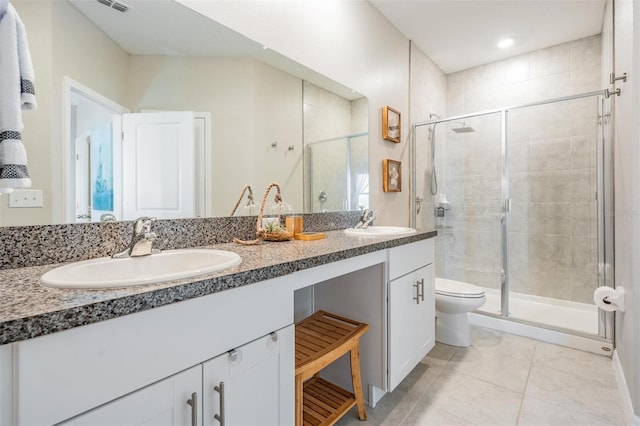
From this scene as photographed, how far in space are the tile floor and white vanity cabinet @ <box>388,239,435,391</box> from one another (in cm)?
17

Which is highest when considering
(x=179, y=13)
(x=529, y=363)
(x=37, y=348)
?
(x=179, y=13)

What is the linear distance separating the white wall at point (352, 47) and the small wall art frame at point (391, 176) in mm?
45

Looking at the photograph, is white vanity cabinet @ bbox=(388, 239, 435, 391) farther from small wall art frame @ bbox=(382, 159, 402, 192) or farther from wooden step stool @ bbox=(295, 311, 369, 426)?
small wall art frame @ bbox=(382, 159, 402, 192)

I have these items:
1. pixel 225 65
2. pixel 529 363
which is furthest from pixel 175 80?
pixel 529 363

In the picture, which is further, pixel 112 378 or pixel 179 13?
pixel 179 13

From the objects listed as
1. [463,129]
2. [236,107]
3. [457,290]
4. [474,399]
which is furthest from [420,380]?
[463,129]

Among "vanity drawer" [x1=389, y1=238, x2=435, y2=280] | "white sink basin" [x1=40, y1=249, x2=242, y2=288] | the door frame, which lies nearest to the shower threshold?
"vanity drawer" [x1=389, y1=238, x2=435, y2=280]

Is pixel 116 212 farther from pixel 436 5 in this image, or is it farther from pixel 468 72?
pixel 468 72

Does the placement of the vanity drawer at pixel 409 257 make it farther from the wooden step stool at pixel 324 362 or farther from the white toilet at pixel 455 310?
the white toilet at pixel 455 310

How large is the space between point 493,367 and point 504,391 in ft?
0.85

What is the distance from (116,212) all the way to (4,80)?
0.47 metres

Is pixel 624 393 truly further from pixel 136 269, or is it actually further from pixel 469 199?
pixel 136 269

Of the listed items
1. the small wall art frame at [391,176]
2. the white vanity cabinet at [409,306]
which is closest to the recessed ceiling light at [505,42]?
the small wall art frame at [391,176]

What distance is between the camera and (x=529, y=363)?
6.45ft
